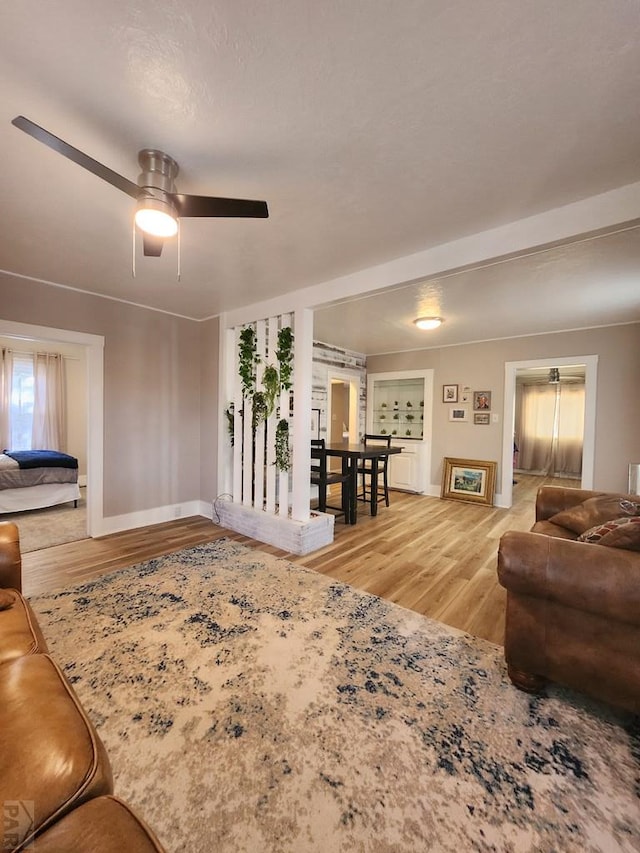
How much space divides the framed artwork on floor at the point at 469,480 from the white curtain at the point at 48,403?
6557 mm

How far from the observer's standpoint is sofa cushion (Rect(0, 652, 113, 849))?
0.64m

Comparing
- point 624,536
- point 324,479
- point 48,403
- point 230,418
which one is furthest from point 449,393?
point 48,403

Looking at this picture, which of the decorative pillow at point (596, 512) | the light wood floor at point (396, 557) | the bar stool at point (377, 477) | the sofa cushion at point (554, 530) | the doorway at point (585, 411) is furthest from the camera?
the bar stool at point (377, 477)

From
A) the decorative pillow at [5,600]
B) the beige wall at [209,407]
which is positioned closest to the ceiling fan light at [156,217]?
the decorative pillow at [5,600]

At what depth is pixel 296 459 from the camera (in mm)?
3410

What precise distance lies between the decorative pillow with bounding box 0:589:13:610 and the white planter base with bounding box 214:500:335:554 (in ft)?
7.00

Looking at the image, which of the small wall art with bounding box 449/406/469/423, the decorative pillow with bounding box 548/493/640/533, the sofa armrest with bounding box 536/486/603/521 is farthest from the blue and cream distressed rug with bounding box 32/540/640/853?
the small wall art with bounding box 449/406/469/423

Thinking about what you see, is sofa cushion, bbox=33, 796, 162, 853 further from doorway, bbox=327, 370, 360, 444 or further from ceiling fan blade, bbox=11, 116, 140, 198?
doorway, bbox=327, 370, 360, 444

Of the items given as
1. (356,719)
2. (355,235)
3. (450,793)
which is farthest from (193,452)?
(450,793)

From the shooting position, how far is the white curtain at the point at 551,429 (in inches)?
296

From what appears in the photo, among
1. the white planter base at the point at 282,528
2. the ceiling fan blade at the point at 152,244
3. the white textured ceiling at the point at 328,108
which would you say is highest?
the white textured ceiling at the point at 328,108

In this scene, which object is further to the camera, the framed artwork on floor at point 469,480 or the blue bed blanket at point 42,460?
the framed artwork on floor at point 469,480

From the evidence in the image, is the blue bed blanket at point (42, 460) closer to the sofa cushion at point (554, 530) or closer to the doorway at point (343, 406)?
the doorway at point (343, 406)

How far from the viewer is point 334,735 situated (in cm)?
138
